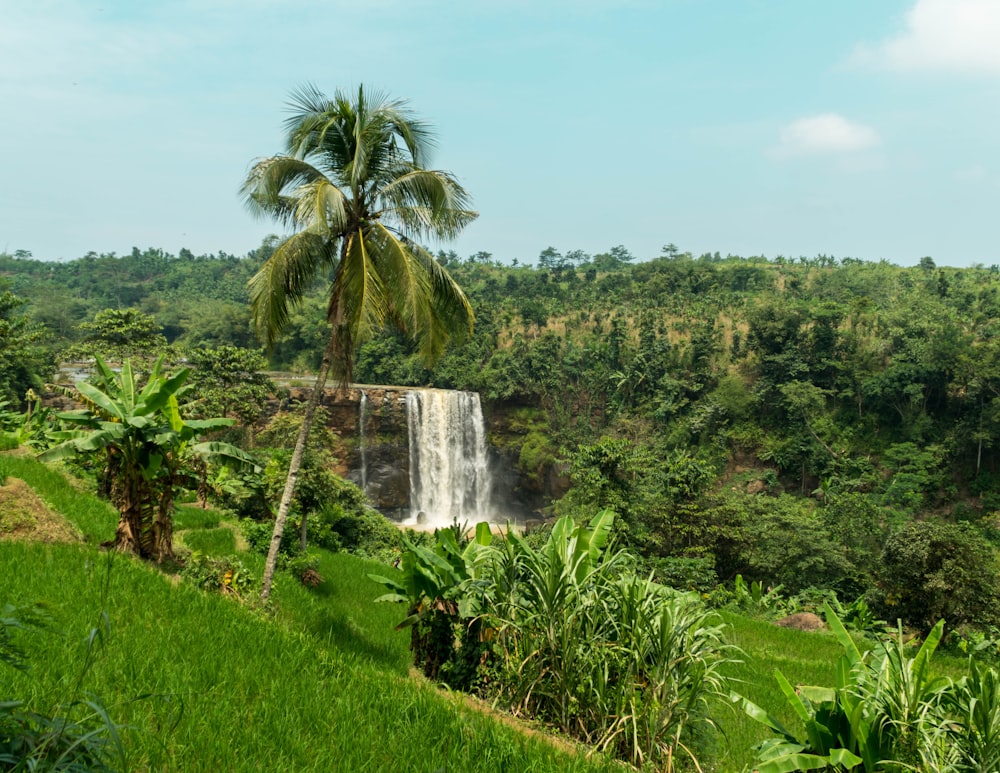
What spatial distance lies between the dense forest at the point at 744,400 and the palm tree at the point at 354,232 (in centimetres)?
1113

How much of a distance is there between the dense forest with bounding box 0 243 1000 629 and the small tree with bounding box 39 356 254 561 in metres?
13.0

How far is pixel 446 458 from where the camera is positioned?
35.1 metres

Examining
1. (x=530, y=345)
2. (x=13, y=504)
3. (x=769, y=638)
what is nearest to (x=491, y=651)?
(x=13, y=504)

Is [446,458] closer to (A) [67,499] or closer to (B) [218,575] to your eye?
(A) [67,499]

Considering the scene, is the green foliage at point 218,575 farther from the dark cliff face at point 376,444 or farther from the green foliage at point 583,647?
the dark cliff face at point 376,444

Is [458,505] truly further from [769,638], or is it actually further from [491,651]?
[491,651]

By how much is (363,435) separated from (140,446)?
87.7 ft

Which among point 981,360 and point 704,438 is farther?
point 704,438

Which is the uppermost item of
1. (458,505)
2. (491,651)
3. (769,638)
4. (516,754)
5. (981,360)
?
(981,360)

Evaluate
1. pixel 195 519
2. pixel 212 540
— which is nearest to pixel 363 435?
pixel 195 519

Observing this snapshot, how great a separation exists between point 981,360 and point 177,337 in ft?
174

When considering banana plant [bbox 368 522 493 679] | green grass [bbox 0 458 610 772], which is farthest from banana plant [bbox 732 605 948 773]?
banana plant [bbox 368 522 493 679]

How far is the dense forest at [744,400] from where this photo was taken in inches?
757

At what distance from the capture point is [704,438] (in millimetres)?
35562
